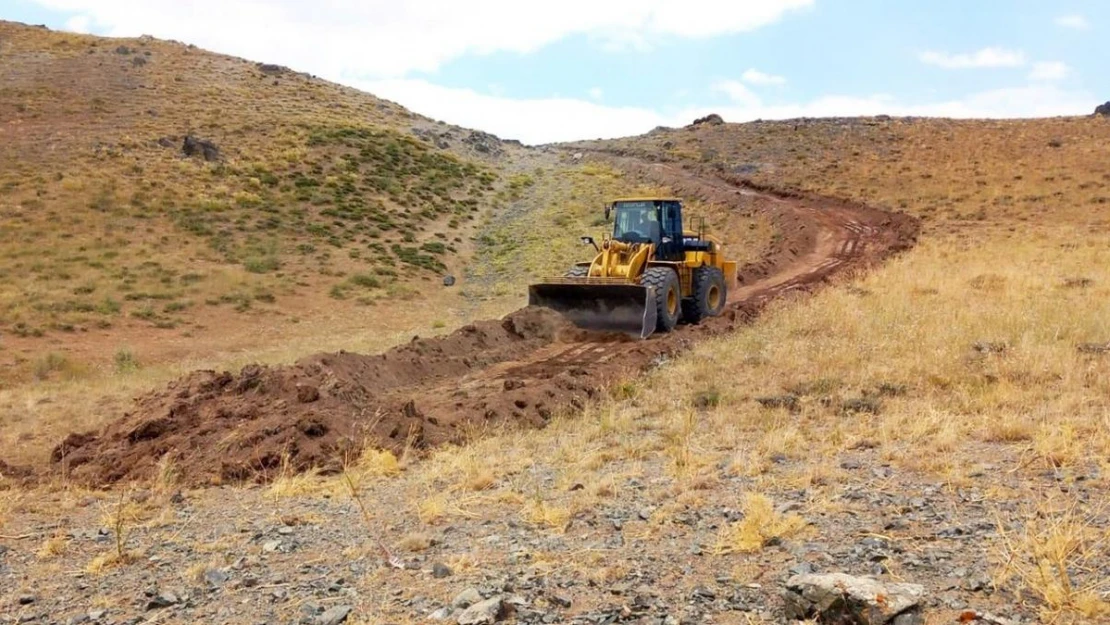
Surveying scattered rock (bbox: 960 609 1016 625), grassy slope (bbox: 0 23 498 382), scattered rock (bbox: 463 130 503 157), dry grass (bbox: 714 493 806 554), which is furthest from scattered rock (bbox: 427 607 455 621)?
scattered rock (bbox: 463 130 503 157)

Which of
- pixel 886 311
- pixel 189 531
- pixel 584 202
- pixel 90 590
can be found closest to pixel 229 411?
pixel 189 531

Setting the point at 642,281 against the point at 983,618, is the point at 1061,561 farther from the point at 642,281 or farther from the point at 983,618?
the point at 642,281

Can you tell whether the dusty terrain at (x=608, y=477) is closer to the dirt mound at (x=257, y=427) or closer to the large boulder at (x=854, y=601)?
the dirt mound at (x=257, y=427)

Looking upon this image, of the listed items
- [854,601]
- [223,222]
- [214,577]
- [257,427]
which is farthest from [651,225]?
[223,222]

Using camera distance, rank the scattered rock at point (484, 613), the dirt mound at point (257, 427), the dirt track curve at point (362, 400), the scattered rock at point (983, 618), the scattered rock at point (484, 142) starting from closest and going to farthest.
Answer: the scattered rock at point (983, 618) < the scattered rock at point (484, 613) < the dirt mound at point (257, 427) < the dirt track curve at point (362, 400) < the scattered rock at point (484, 142)

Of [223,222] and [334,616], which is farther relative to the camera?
[223,222]

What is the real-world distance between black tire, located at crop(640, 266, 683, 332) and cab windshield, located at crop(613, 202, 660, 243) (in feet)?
3.23

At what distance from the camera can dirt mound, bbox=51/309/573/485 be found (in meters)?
8.96

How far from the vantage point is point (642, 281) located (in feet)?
55.3

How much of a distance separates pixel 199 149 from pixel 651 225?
98.7ft

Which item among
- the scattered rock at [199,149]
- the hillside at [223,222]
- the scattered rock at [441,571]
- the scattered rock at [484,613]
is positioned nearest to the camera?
the scattered rock at [484,613]

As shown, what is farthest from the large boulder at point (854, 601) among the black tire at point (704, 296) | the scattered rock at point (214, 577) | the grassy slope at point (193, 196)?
the grassy slope at point (193, 196)

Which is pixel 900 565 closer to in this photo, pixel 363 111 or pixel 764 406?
pixel 764 406

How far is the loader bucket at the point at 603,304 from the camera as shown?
54.3ft
